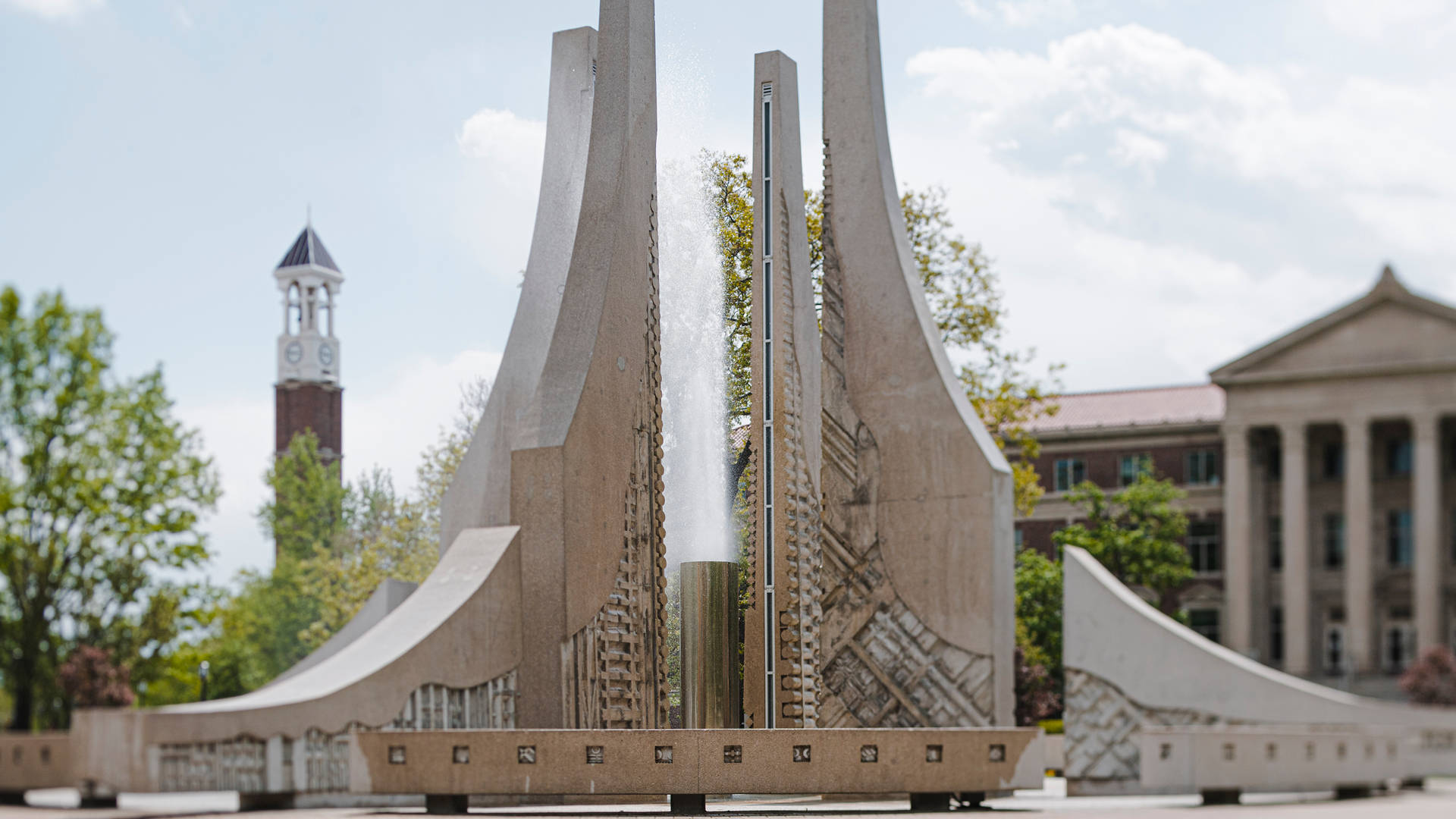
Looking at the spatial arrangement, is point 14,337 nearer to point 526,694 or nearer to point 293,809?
point 293,809

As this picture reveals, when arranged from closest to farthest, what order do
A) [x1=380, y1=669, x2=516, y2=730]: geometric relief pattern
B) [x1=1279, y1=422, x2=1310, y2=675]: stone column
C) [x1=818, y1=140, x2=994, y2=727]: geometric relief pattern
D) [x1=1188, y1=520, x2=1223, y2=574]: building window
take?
[x1=380, y1=669, x2=516, y2=730]: geometric relief pattern < [x1=818, y1=140, x2=994, y2=727]: geometric relief pattern < [x1=1279, y1=422, x2=1310, y2=675]: stone column < [x1=1188, y1=520, x2=1223, y2=574]: building window

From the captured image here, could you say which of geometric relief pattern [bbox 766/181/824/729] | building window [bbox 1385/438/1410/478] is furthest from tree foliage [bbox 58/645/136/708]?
building window [bbox 1385/438/1410/478]

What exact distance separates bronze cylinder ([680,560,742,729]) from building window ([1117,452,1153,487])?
34.3m

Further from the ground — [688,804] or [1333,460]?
[1333,460]

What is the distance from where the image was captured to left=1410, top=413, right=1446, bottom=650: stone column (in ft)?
95.9

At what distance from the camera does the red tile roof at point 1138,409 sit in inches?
1836

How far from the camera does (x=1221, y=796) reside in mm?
13227

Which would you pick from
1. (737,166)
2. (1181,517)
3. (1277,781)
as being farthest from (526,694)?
(1181,517)

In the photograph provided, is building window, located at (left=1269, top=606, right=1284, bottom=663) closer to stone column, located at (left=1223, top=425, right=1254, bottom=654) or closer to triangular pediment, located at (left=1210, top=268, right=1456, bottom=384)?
stone column, located at (left=1223, top=425, right=1254, bottom=654)

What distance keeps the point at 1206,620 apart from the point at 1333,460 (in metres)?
6.77

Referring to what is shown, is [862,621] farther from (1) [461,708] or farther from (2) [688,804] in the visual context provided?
(1) [461,708]

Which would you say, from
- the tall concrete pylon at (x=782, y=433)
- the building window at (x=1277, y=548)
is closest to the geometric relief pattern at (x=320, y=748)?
the tall concrete pylon at (x=782, y=433)

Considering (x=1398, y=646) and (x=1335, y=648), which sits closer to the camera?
(x=1398, y=646)

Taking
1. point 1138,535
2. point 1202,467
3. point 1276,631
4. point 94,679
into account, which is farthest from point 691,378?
point 1202,467
